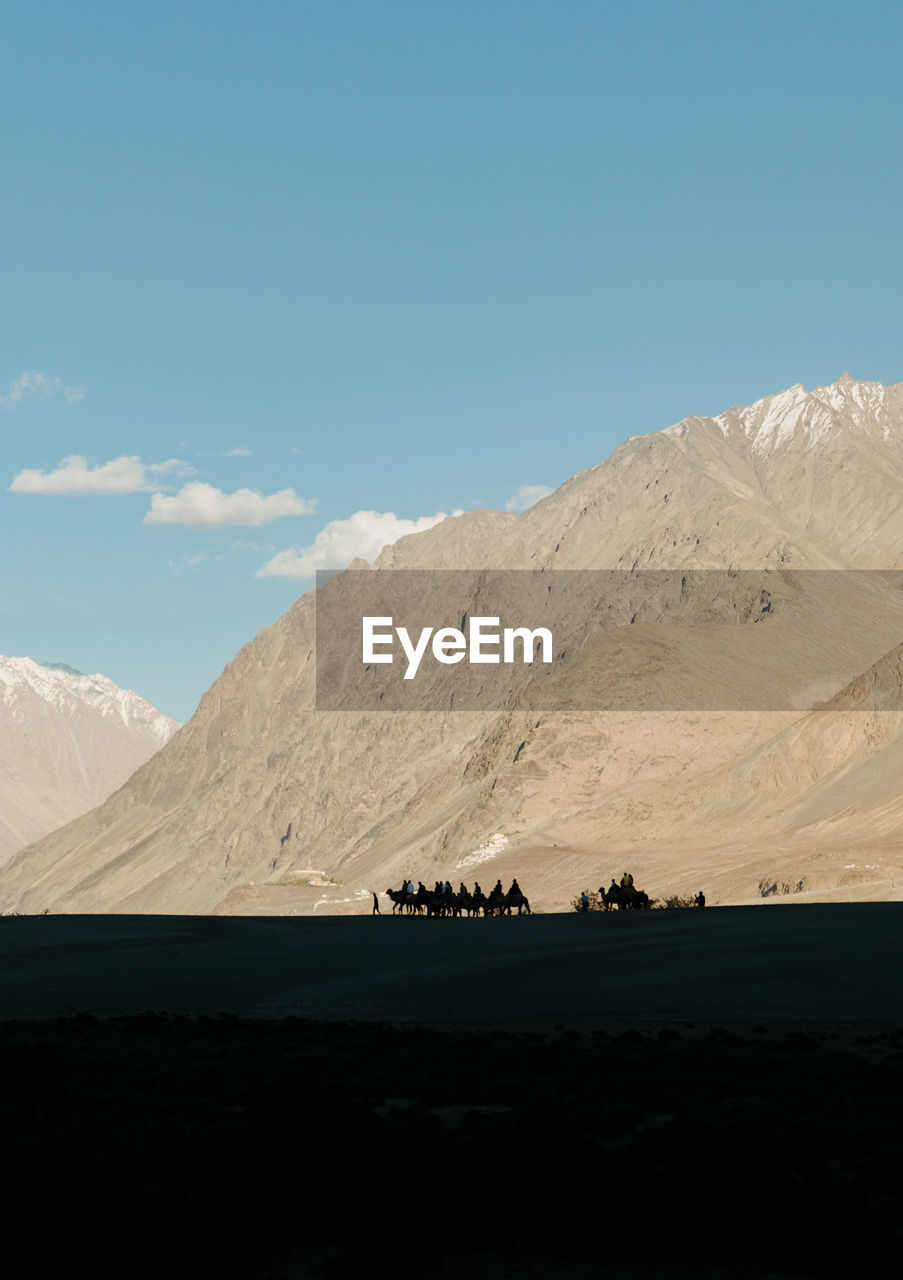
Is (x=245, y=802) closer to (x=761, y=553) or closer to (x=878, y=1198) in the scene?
(x=761, y=553)

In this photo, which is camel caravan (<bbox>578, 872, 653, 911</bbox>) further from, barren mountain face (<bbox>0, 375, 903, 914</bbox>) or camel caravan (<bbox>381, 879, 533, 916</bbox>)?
barren mountain face (<bbox>0, 375, 903, 914</bbox>)

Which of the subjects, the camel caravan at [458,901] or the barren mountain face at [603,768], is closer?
the camel caravan at [458,901]

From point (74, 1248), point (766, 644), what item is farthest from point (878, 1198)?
point (766, 644)

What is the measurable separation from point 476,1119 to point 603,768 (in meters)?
91.3

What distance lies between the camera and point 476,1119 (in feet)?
41.6

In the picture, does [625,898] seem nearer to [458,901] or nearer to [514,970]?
[458,901]

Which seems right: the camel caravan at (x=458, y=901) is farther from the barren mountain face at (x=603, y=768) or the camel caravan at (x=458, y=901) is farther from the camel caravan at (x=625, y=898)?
the barren mountain face at (x=603, y=768)

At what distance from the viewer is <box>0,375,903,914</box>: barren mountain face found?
74750 millimetres

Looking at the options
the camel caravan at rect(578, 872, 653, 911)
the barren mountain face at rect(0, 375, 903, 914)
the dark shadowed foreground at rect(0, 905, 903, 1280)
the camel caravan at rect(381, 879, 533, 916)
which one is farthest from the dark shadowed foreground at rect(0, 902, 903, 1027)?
the barren mountain face at rect(0, 375, 903, 914)

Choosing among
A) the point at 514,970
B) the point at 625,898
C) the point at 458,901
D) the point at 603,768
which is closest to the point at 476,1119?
the point at 514,970

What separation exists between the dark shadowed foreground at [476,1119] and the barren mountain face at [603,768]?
22.1m

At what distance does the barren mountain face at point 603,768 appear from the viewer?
74.8 meters

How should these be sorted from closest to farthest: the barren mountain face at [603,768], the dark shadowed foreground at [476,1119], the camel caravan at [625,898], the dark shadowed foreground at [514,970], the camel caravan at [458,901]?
the dark shadowed foreground at [476,1119] → the dark shadowed foreground at [514,970] → the camel caravan at [625,898] → the camel caravan at [458,901] → the barren mountain face at [603,768]

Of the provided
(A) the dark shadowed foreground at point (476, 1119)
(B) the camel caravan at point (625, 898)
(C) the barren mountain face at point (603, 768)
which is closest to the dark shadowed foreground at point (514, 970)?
(A) the dark shadowed foreground at point (476, 1119)
